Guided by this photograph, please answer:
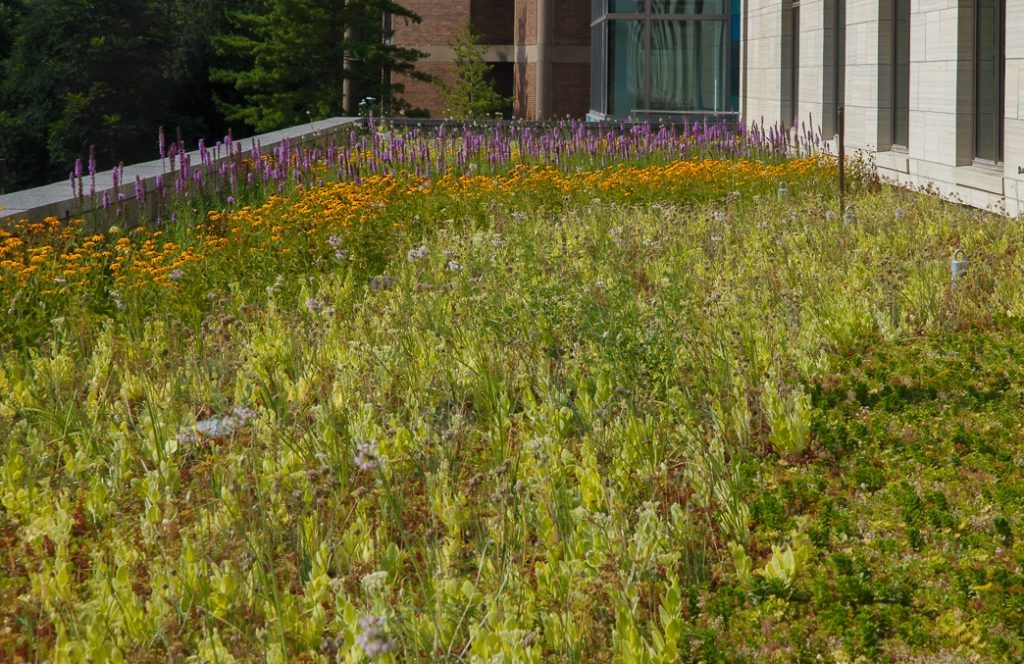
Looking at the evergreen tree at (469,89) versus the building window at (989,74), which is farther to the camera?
the evergreen tree at (469,89)

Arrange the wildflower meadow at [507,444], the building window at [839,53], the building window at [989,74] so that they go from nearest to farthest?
1. the wildflower meadow at [507,444]
2. the building window at [989,74]
3. the building window at [839,53]

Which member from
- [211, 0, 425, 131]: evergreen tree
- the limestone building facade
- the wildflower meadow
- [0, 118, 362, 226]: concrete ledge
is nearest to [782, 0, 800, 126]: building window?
the limestone building facade

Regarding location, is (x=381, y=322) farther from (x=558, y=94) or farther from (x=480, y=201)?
(x=558, y=94)

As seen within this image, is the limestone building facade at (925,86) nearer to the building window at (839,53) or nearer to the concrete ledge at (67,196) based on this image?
the building window at (839,53)

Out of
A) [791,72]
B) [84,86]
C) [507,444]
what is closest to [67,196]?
[507,444]

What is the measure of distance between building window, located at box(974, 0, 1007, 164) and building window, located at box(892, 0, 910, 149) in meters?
2.42

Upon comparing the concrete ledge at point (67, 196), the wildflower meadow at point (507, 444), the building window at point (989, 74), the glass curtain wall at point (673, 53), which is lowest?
the wildflower meadow at point (507, 444)

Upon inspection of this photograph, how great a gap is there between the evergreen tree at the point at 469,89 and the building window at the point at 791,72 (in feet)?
63.8

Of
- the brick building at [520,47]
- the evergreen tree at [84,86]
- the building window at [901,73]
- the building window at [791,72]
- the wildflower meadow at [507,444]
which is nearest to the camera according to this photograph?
the wildflower meadow at [507,444]

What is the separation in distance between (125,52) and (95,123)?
2.47 metres

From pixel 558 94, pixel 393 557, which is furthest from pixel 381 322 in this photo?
pixel 558 94

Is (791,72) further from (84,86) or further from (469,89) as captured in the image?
(84,86)

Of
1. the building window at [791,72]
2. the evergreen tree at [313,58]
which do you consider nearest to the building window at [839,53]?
the building window at [791,72]

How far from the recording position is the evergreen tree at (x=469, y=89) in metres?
41.9
